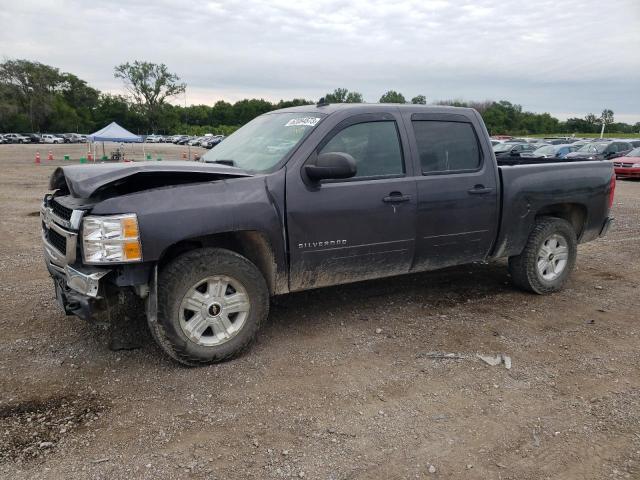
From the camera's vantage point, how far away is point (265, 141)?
4.45 metres

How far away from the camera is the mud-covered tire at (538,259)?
5336mm

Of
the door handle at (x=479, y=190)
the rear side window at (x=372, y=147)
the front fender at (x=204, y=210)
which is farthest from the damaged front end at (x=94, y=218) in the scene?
the door handle at (x=479, y=190)

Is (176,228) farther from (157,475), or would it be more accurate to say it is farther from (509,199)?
(509,199)

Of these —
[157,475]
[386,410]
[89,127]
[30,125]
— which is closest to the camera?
[157,475]

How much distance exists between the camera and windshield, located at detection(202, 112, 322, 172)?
4.14 m

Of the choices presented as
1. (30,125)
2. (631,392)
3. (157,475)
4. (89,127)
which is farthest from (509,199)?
(89,127)

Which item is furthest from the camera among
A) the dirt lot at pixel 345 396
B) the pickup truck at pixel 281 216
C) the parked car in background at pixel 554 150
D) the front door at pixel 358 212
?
the parked car in background at pixel 554 150

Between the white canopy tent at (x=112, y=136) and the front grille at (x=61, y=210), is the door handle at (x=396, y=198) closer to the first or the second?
the front grille at (x=61, y=210)

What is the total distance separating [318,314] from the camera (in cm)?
484

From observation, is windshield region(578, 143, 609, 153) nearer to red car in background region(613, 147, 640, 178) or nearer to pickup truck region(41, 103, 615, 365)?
red car in background region(613, 147, 640, 178)

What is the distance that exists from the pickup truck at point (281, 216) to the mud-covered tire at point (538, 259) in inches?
0.7

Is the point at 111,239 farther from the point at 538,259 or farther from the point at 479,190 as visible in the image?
the point at 538,259

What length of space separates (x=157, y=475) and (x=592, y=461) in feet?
7.54

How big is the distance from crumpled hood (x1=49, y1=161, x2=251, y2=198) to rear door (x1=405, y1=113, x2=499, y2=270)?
5.35 feet
